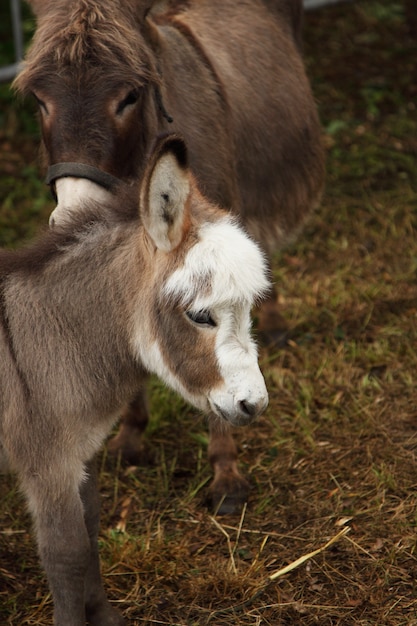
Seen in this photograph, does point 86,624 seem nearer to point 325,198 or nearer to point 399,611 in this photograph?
point 399,611

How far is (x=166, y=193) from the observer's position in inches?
120

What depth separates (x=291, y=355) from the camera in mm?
5707

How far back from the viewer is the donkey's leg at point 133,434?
4930mm

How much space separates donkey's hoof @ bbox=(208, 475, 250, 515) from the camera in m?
4.54

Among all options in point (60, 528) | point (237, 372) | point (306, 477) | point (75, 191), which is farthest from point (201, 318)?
point (306, 477)

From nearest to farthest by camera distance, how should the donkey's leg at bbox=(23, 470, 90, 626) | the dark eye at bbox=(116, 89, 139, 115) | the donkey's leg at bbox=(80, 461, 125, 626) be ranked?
the donkey's leg at bbox=(23, 470, 90, 626), the donkey's leg at bbox=(80, 461, 125, 626), the dark eye at bbox=(116, 89, 139, 115)

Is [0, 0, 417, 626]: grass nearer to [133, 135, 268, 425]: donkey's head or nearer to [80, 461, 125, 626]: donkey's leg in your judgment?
[80, 461, 125, 626]: donkey's leg

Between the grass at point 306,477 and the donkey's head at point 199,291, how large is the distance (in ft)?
3.77

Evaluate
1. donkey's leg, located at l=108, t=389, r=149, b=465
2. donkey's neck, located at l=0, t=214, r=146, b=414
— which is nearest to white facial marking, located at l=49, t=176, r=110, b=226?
donkey's neck, located at l=0, t=214, r=146, b=414

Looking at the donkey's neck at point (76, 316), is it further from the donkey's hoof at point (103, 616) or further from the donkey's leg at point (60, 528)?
the donkey's hoof at point (103, 616)

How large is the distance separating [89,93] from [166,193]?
1087mm

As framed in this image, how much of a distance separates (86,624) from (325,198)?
14.7 ft

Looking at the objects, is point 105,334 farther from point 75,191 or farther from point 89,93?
point 89,93

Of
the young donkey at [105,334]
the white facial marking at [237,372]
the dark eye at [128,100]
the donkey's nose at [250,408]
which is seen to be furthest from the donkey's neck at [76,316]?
the dark eye at [128,100]
